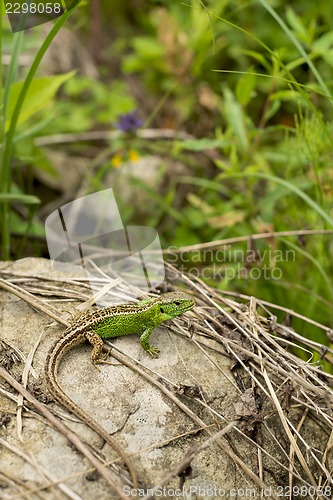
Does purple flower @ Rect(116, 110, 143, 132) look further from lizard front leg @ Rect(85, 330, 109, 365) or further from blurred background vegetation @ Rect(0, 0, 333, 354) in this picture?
lizard front leg @ Rect(85, 330, 109, 365)

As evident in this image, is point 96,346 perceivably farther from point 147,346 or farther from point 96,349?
point 147,346

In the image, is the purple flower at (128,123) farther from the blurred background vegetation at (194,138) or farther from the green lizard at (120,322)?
the green lizard at (120,322)

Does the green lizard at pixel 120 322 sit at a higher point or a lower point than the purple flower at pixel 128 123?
lower

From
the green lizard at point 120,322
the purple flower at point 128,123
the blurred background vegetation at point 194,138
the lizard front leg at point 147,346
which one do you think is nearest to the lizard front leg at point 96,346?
the green lizard at point 120,322

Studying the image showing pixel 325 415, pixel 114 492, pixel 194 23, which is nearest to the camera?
pixel 114 492

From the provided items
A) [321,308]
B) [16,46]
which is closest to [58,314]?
[16,46]

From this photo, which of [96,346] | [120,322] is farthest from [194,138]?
[96,346]

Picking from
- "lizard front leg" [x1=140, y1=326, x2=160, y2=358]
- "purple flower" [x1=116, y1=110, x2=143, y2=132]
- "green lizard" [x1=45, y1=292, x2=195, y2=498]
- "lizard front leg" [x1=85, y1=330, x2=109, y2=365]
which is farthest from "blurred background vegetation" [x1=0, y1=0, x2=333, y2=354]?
"lizard front leg" [x1=85, y1=330, x2=109, y2=365]

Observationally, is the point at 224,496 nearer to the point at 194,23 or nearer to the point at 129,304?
the point at 129,304
